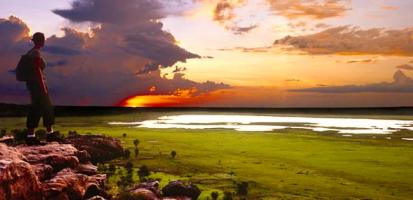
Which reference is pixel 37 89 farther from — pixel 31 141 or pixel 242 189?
pixel 242 189

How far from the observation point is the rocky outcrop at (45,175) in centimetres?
1222

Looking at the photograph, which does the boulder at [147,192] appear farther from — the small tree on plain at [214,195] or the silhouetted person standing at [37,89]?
the silhouetted person standing at [37,89]

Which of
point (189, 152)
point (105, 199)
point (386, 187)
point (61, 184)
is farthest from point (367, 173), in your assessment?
point (61, 184)

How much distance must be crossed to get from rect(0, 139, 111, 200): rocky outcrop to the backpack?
2.62 m

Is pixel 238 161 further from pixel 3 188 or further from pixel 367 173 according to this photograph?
pixel 3 188

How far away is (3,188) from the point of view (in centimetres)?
1169

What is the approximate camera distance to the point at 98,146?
97.7ft

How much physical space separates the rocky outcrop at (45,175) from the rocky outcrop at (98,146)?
30.9ft

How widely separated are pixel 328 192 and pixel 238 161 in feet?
35.0

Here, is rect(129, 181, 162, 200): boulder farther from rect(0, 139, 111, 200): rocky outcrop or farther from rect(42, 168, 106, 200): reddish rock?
rect(42, 168, 106, 200): reddish rock

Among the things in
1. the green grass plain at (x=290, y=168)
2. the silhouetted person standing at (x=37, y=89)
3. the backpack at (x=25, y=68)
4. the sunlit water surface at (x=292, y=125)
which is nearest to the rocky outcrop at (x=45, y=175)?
the silhouetted person standing at (x=37, y=89)

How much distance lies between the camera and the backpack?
16969 mm

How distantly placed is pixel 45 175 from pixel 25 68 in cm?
409

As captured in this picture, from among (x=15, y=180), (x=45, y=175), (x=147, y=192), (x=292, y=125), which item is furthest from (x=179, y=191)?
(x=292, y=125)
